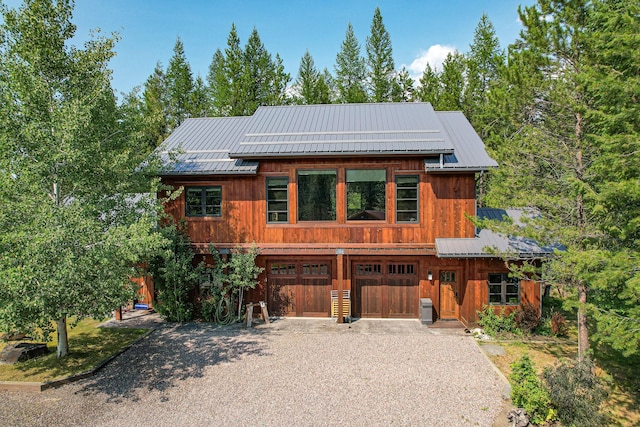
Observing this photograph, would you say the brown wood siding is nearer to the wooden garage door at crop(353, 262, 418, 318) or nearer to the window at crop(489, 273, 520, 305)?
the wooden garage door at crop(353, 262, 418, 318)

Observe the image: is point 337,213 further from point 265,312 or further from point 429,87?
point 429,87

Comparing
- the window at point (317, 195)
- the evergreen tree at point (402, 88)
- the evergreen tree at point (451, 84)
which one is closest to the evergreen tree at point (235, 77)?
the evergreen tree at point (402, 88)

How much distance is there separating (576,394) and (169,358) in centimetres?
981

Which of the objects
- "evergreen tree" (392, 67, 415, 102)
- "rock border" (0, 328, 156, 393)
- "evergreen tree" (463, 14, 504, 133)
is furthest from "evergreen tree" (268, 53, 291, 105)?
"rock border" (0, 328, 156, 393)

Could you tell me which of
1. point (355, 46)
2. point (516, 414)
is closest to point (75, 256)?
point (516, 414)

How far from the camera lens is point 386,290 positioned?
13820 millimetres

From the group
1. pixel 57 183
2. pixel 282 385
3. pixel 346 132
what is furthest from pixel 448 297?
pixel 57 183

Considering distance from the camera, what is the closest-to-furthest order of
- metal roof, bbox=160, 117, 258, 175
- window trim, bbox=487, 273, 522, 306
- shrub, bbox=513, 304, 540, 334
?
shrub, bbox=513, 304, 540, 334 < window trim, bbox=487, 273, 522, 306 < metal roof, bbox=160, 117, 258, 175

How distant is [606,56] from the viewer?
26.7 ft

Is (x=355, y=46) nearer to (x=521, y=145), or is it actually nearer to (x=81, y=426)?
(x=521, y=145)

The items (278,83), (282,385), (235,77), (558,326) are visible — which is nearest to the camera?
(282,385)

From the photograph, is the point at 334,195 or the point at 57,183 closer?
the point at 57,183

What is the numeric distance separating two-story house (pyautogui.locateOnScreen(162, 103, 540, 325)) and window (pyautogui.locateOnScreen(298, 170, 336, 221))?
0.04 m

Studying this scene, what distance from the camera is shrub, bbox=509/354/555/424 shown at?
7.41 meters
